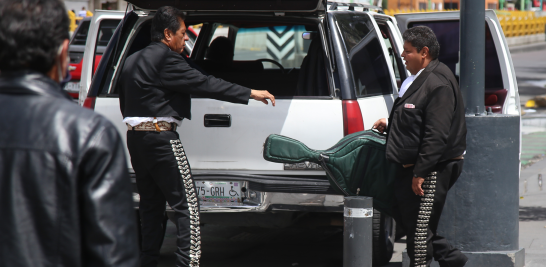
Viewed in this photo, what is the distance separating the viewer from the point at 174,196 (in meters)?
4.10

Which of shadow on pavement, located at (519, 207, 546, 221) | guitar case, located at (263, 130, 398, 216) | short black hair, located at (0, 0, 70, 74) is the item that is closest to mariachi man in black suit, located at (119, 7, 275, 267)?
guitar case, located at (263, 130, 398, 216)

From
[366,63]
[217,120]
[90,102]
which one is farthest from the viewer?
[366,63]

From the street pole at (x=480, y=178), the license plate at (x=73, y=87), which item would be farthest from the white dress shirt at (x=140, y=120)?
the license plate at (x=73, y=87)

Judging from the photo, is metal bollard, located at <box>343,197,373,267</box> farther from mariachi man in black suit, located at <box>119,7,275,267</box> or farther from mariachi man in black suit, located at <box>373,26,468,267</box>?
mariachi man in black suit, located at <box>119,7,275,267</box>

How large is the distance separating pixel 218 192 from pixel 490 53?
3539mm

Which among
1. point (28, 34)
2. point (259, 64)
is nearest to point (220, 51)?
point (259, 64)

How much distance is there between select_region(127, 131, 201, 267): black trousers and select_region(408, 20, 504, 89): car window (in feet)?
11.3

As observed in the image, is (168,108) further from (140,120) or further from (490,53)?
(490,53)

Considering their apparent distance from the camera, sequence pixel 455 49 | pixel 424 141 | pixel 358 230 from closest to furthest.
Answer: pixel 424 141 → pixel 358 230 → pixel 455 49

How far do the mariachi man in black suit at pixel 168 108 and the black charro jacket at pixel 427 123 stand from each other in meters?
0.82

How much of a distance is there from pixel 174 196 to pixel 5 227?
2491mm

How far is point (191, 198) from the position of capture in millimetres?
4133

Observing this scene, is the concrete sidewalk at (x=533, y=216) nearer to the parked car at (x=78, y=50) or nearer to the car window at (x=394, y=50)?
the car window at (x=394, y=50)

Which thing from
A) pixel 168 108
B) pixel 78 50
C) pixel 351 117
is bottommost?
pixel 78 50
